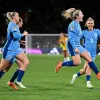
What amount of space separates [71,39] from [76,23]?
416mm

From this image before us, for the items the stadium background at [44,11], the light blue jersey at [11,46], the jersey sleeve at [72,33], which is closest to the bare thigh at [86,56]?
the jersey sleeve at [72,33]

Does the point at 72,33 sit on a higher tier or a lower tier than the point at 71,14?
lower

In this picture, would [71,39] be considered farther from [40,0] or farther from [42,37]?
[40,0]

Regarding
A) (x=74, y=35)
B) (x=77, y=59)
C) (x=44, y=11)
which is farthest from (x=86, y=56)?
(x=44, y=11)

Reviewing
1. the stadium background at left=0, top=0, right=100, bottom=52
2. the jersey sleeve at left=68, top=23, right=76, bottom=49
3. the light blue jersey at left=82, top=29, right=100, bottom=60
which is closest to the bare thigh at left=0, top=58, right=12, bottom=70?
the jersey sleeve at left=68, top=23, right=76, bottom=49

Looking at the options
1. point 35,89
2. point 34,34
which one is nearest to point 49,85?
point 35,89

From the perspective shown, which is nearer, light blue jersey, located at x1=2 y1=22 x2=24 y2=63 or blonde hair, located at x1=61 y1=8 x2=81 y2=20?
light blue jersey, located at x1=2 y1=22 x2=24 y2=63

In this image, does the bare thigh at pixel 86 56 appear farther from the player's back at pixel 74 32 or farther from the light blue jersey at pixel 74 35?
the player's back at pixel 74 32

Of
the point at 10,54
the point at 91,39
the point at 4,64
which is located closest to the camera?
the point at 10,54

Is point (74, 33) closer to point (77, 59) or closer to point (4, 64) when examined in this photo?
point (77, 59)

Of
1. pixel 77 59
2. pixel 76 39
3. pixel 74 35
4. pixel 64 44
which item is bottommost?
pixel 64 44

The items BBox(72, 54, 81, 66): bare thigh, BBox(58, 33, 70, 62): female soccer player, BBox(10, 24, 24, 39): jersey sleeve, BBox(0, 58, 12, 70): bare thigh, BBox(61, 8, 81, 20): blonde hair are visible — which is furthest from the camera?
BBox(58, 33, 70, 62): female soccer player

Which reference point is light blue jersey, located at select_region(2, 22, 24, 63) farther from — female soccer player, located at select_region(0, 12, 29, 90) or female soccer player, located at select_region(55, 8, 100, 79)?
female soccer player, located at select_region(55, 8, 100, 79)

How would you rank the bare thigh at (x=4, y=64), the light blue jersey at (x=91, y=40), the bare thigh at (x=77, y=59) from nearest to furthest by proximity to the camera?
1. the bare thigh at (x=4, y=64)
2. the bare thigh at (x=77, y=59)
3. the light blue jersey at (x=91, y=40)
